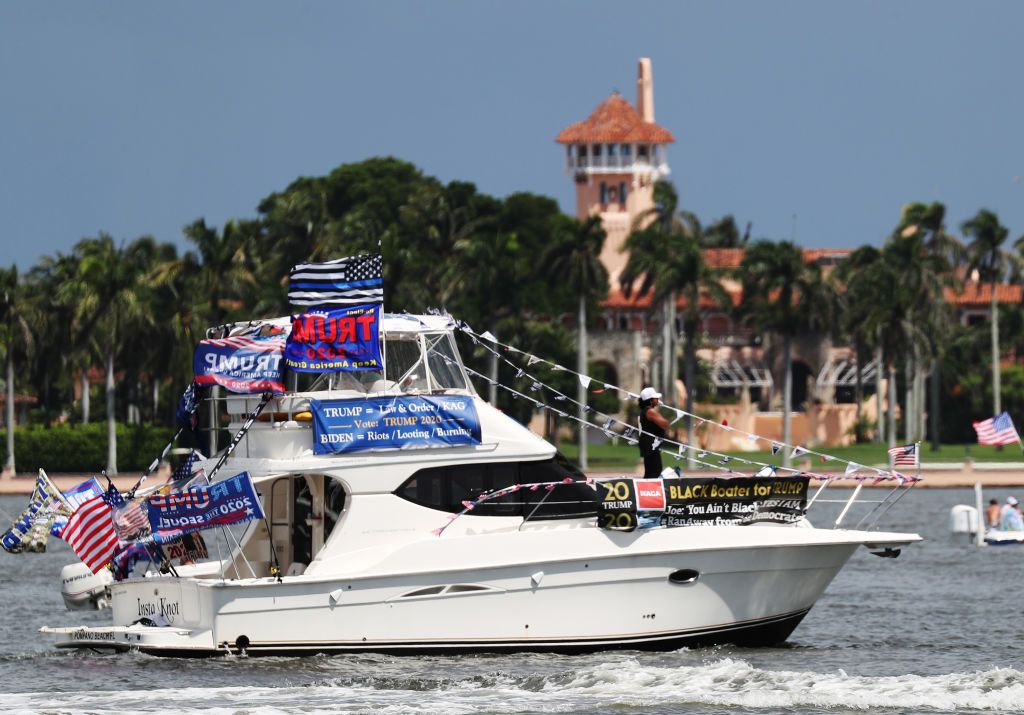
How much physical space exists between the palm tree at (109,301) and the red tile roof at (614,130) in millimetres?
63380

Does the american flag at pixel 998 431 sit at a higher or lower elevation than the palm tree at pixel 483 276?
lower

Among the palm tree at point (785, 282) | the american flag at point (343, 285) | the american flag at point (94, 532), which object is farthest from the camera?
the palm tree at point (785, 282)

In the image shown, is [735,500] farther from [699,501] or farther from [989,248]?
[989,248]

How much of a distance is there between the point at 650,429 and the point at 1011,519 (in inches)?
1019

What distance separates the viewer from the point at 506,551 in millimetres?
25406

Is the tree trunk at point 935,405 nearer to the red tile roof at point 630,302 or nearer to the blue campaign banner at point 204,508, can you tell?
the red tile roof at point 630,302

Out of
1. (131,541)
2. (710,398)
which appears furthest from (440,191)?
(131,541)

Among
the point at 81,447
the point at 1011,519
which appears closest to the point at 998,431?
the point at 1011,519

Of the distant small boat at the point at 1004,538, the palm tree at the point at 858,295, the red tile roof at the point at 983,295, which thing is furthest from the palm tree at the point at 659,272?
the distant small boat at the point at 1004,538

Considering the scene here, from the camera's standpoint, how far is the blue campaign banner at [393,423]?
2592cm

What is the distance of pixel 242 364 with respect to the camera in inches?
1049

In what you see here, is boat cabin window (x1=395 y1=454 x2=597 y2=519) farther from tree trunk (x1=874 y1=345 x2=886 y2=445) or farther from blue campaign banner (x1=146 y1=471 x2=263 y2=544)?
Answer: tree trunk (x1=874 y1=345 x2=886 y2=445)

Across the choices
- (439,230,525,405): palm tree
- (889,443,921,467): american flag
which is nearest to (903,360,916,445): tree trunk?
(439,230,525,405): palm tree

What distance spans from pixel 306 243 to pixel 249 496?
241ft
